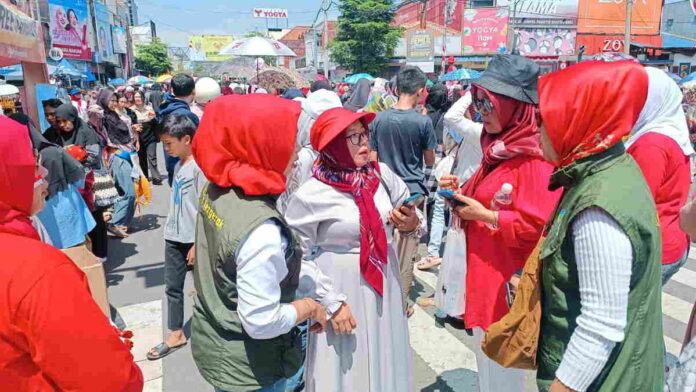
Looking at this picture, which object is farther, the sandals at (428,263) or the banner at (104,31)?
the banner at (104,31)

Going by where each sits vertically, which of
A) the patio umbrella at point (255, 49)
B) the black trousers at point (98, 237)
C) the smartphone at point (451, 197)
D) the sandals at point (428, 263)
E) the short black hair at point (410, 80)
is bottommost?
the sandals at point (428, 263)

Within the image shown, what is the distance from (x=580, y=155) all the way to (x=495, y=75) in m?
0.88

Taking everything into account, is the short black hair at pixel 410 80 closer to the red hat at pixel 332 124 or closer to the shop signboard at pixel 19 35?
the red hat at pixel 332 124

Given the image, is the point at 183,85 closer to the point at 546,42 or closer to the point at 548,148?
the point at 548,148

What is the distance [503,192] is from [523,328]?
72 centimetres

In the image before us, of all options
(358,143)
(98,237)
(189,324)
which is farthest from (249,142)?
(98,237)

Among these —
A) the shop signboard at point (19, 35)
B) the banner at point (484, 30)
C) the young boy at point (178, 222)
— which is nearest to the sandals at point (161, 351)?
the young boy at point (178, 222)

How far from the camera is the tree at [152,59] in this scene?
60.6 meters

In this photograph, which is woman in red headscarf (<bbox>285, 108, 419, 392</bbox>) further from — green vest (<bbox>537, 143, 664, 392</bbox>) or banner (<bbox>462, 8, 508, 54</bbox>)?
banner (<bbox>462, 8, 508, 54</bbox>)

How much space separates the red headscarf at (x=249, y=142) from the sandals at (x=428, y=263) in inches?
151

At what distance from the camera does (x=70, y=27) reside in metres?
26.6

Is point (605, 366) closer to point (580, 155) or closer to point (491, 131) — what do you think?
point (580, 155)

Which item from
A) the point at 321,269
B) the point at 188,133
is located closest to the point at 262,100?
the point at 321,269

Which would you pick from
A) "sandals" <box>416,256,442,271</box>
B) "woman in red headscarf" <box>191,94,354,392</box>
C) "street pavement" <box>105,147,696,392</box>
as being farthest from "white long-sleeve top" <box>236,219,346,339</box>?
"sandals" <box>416,256,442,271</box>
